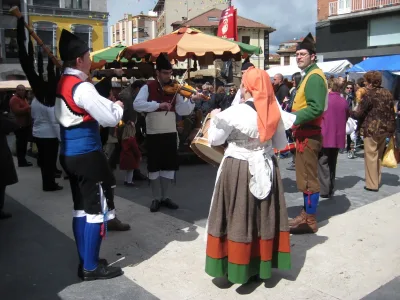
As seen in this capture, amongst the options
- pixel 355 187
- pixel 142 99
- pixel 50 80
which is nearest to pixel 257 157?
pixel 50 80

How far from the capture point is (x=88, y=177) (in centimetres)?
335

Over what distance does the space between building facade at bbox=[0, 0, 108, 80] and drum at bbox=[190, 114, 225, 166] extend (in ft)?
94.9

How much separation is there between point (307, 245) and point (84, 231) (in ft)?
7.14

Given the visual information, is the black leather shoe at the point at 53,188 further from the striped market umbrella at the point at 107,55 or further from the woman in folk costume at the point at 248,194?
the striped market umbrella at the point at 107,55

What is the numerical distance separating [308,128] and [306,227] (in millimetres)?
1055

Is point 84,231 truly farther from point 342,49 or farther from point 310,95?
point 342,49

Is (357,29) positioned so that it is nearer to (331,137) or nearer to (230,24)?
(230,24)

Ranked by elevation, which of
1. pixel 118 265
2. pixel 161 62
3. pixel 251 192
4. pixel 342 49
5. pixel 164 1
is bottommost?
pixel 118 265

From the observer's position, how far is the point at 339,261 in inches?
153

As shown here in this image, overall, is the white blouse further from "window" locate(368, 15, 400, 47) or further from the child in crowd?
"window" locate(368, 15, 400, 47)

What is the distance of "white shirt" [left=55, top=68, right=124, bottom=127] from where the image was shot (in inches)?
124

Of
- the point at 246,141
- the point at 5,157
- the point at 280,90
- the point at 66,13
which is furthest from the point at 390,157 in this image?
the point at 66,13

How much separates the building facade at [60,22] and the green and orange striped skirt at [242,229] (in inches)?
1166

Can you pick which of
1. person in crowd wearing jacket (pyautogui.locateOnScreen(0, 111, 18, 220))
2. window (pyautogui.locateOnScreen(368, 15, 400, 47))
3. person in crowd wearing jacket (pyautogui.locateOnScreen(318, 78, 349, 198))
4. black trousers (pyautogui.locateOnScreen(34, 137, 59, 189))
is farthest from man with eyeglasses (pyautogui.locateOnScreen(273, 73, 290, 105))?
window (pyautogui.locateOnScreen(368, 15, 400, 47))
